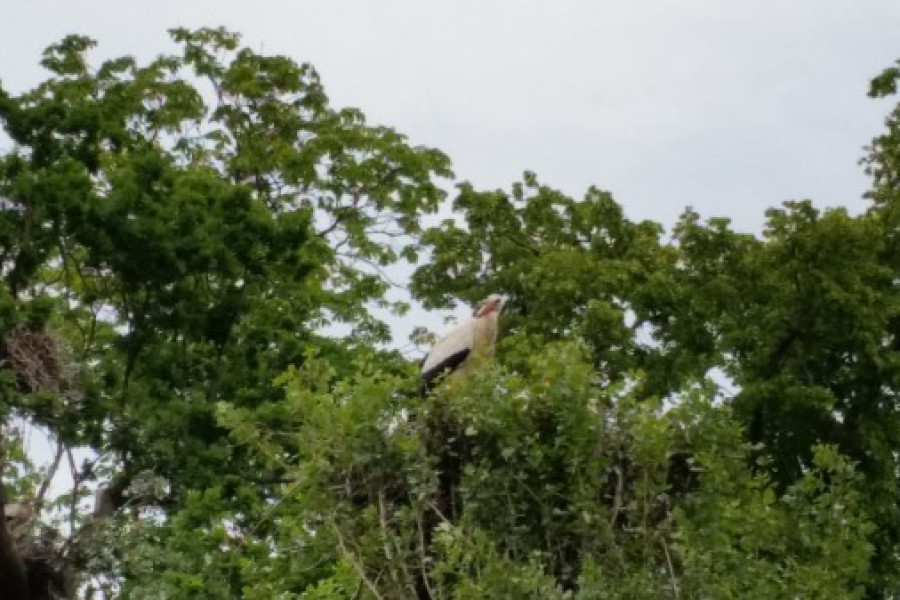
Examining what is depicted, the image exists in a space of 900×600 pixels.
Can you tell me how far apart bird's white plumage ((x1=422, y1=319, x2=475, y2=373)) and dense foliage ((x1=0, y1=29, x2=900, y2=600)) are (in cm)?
41

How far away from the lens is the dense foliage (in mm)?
9273

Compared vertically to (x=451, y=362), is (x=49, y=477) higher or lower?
higher

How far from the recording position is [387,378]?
31.9 ft

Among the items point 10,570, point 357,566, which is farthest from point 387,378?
point 10,570

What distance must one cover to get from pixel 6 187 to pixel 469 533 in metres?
12.2

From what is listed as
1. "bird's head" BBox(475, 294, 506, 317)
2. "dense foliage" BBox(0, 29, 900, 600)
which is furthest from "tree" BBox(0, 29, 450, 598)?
"bird's head" BBox(475, 294, 506, 317)

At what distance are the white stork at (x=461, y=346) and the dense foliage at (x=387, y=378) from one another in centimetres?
37

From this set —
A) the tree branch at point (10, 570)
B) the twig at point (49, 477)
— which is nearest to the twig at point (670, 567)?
the tree branch at point (10, 570)

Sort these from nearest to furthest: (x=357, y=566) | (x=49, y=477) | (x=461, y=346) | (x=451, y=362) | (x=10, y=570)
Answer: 1. (x=357, y=566)
2. (x=451, y=362)
3. (x=461, y=346)
4. (x=10, y=570)
5. (x=49, y=477)

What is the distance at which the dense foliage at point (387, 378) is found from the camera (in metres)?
9.27

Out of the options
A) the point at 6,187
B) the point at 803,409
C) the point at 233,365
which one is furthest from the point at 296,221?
the point at 803,409

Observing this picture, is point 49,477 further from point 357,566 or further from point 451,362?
point 357,566

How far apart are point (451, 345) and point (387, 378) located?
2.33 m

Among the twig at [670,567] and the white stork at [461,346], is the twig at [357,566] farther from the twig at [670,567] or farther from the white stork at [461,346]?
the white stork at [461,346]
